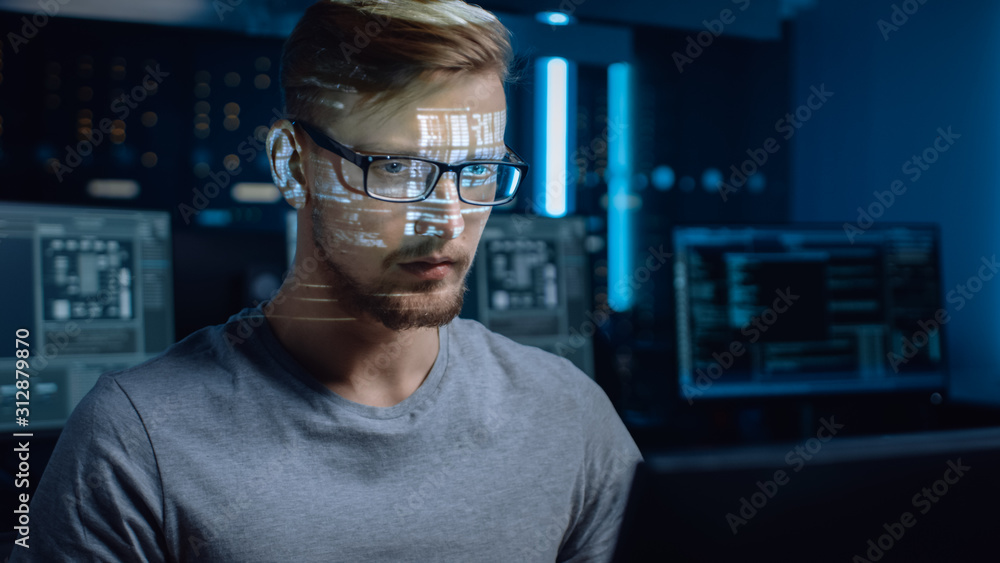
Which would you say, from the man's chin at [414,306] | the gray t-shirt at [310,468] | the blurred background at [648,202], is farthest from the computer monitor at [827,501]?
the blurred background at [648,202]

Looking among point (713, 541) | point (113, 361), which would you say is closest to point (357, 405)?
point (713, 541)

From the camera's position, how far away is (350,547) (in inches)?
27.3

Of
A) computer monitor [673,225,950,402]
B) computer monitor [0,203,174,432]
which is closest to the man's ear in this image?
computer monitor [0,203,174,432]

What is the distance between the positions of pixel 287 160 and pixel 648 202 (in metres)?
2.26

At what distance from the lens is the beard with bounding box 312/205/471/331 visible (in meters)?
0.73

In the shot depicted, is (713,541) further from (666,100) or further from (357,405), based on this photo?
(666,100)

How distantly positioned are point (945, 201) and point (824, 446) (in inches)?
79.8

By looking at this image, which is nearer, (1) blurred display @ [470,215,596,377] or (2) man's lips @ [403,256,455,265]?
(2) man's lips @ [403,256,455,265]

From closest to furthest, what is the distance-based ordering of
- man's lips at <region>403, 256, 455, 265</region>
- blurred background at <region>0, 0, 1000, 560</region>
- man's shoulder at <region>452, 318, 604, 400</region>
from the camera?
man's lips at <region>403, 256, 455, 265</region> → man's shoulder at <region>452, 318, 604, 400</region> → blurred background at <region>0, 0, 1000, 560</region>

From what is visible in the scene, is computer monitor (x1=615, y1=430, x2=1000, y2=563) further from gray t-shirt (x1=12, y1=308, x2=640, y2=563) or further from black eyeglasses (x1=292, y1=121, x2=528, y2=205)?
black eyeglasses (x1=292, y1=121, x2=528, y2=205)

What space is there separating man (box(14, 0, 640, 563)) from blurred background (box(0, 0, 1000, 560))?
0.22 metres

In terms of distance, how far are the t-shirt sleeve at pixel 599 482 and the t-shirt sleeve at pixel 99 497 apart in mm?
451

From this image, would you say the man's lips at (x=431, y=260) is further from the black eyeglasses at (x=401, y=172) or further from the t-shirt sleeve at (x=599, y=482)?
the t-shirt sleeve at (x=599, y=482)

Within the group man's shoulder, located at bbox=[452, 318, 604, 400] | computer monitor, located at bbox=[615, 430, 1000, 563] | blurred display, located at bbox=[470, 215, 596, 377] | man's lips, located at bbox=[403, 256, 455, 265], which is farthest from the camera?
blurred display, located at bbox=[470, 215, 596, 377]
